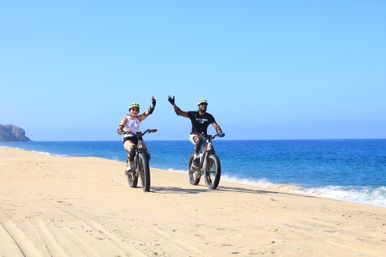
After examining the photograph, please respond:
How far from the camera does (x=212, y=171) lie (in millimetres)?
12914

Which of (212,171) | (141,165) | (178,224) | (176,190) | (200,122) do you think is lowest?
(178,224)

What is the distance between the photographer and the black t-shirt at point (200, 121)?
13.3 m

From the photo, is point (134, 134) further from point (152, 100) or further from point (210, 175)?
point (210, 175)

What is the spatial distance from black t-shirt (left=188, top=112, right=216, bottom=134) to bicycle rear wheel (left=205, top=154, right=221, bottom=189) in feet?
2.67

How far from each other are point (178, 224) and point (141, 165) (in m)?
4.59

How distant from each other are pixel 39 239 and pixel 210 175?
6.86 metres

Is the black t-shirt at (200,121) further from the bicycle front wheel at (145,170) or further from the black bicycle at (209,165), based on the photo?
the bicycle front wheel at (145,170)

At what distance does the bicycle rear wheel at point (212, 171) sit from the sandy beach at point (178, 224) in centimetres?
30

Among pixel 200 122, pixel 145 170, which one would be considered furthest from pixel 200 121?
pixel 145 170

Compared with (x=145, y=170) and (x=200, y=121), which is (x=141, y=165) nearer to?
(x=145, y=170)

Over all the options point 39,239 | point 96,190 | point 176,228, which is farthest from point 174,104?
point 39,239

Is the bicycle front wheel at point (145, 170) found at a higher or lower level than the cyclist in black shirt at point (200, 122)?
lower

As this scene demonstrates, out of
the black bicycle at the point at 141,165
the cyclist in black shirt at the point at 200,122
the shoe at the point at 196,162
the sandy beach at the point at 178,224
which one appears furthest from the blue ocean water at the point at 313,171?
the black bicycle at the point at 141,165

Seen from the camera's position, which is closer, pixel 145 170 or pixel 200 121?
pixel 145 170
